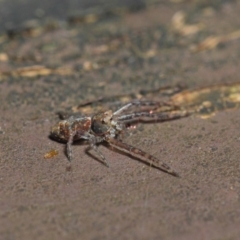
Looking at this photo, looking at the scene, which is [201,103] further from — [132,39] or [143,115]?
[132,39]

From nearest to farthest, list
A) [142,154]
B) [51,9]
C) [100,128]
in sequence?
[142,154] → [100,128] → [51,9]

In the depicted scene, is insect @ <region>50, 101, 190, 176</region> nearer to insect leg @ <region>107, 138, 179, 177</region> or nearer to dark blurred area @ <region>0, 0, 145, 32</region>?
insect leg @ <region>107, 138, 179, 177</region>

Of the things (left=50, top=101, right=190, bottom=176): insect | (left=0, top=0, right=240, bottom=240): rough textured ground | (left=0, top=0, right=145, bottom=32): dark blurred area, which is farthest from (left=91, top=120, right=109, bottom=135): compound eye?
(left=0, top=0, right=145, bottom=32): dark blurred area

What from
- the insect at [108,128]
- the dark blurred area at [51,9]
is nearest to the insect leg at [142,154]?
the insect at [108,128]

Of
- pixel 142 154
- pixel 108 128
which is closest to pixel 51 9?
pixel 108 128

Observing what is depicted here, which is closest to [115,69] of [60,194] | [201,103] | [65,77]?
[65,77]

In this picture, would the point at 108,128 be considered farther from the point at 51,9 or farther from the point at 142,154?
the point at 51,9

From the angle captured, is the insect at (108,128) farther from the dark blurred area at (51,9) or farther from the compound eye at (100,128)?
the dark blurred area at (51,9)
